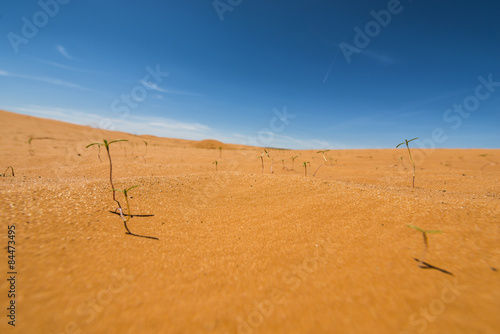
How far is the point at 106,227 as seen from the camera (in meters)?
2.05

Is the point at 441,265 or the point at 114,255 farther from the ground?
the point at 441,265

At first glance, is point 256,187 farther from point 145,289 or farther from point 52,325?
point 52,325

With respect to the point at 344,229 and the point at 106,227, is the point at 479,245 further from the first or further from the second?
the point at 106,227

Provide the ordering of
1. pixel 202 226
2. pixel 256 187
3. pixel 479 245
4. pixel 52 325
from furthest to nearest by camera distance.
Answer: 1. pixel 256 187
2. pixel 202 226
3. pixel 479 245
4. pixel 52 325

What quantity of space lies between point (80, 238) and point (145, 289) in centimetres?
98

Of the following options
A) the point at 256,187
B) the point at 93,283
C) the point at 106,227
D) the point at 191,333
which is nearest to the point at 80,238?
the point at 106,227

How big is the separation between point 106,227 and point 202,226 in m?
1.01

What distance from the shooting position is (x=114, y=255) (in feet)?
5.48

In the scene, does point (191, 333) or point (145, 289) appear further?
point (145, 289)

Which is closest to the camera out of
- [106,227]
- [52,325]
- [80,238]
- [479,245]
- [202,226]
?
[52,325]

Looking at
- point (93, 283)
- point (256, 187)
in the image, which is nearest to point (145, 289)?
point (93, 283)

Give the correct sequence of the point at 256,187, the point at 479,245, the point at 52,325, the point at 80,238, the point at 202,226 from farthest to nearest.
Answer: the point at 256,187, the point at 202,226, the point at 80,238, the point at 479,245, the point at 52,325

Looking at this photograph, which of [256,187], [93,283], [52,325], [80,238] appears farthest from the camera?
[256,187]

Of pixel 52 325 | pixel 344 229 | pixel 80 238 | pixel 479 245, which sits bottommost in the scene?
pixel 52 325
